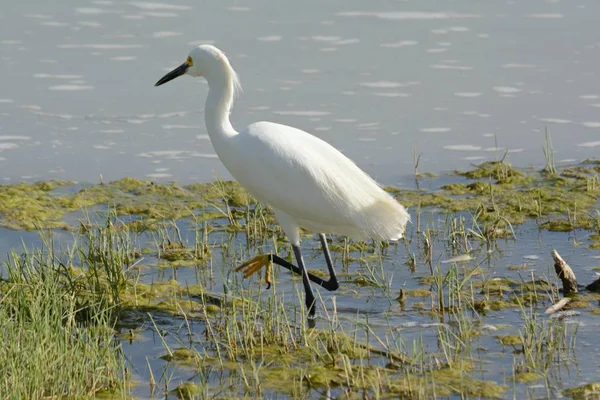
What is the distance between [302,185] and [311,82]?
4863 millimetres

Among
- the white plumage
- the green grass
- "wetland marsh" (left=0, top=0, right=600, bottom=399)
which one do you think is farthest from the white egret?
the green grass

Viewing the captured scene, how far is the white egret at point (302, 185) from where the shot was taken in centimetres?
694

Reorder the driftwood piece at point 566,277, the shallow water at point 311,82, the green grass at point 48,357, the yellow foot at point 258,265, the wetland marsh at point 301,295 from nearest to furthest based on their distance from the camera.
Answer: the green grass at point 48,357 < the wetland marsh at point 301,295 < the driftwood piece at point 566,277 < the yellow foot at point 258,265 < the shallow water at point 311,82

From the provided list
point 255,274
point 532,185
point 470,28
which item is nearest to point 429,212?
point 532,185

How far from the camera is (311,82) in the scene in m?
11.7

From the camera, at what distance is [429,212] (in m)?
8.80

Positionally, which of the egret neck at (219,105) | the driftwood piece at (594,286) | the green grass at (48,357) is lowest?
the green grass at (48,357)

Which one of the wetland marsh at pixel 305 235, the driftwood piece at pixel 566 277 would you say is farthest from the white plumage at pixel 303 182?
the driftwood piece at pixel 566 277

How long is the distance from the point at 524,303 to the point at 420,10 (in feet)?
26.2

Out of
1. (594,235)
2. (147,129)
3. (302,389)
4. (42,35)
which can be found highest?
(42,35)

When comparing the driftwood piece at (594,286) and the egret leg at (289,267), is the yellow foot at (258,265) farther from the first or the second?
the driftwood piece at (594,286)

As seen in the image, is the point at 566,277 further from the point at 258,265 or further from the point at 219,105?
the point at 219,105

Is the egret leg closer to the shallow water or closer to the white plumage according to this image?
the white plumage

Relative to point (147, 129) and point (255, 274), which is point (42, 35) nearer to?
point (147, 129)
